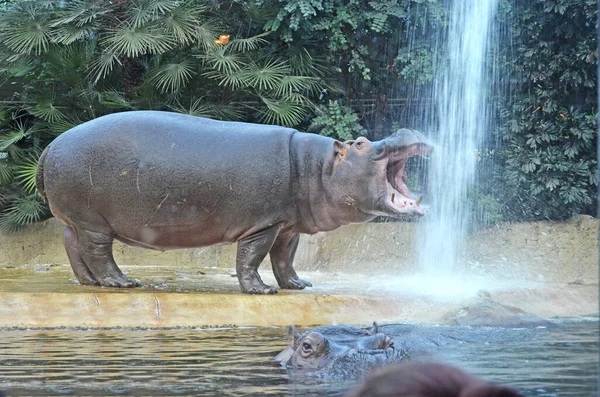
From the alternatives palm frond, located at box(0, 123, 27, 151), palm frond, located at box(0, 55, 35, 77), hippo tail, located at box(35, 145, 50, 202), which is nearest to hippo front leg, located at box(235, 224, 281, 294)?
hippo tail, located at box(35, 145, 50, 202)

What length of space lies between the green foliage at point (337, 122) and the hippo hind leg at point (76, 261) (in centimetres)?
549

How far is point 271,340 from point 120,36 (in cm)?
715

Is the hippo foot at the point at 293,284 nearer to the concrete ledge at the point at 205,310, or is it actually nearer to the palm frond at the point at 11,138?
the concrete ledge at the point at 205,310

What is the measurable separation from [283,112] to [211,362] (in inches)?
296

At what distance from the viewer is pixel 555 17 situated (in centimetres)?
1231

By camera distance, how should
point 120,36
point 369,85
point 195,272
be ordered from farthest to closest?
point 369,85 → point 120,36 → point 195,272

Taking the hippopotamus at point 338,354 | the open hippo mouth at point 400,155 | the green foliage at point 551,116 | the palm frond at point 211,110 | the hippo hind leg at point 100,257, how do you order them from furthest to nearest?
the palm frond at point 211,110 → the green foliage at point 551,116 → the hippo hind leg at point 100,257 → the open hippo mouth at point 400,155 → the hippopotamus at point 338,354

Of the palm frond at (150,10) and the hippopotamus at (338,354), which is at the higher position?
the palm frond at (150,10)

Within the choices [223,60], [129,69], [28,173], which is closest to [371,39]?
[223,60]

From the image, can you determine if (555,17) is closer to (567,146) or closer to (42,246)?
(567,146)

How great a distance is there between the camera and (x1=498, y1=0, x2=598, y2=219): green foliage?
1204 cm

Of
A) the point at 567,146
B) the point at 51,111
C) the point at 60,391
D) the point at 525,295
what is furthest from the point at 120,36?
the point at 60,391

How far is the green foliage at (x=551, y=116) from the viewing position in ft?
39.5

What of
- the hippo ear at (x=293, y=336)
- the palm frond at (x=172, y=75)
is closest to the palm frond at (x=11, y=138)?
the palm frond at (x=172, y=75)
